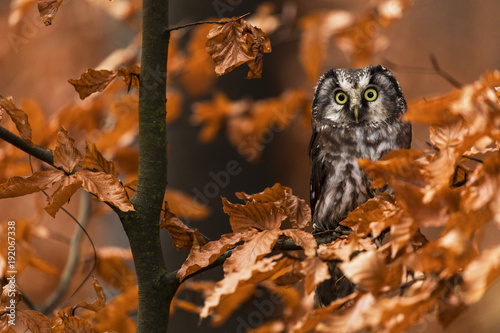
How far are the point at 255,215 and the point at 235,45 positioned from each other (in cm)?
39

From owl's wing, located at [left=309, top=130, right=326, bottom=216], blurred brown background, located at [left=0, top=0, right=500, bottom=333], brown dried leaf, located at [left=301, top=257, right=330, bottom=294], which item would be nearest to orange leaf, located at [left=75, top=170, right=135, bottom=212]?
brown dried leaf, located at [left=301, top=257, right=330, bottom=294]

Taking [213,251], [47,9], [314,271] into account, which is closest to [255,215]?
[213,251]

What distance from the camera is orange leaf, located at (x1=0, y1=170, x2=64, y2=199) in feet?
3.76

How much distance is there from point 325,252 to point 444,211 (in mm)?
230

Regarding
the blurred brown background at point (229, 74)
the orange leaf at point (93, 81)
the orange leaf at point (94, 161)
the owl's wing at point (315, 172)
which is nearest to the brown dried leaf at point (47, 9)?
the orange leaf at point (93, 81)

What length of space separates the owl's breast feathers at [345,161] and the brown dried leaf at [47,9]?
4.31ft

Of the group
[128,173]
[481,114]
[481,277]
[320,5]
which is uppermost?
[320,5]

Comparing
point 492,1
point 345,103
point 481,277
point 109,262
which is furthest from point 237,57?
point 492,1

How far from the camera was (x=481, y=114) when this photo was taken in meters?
0.84

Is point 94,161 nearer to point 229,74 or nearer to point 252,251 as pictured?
point 252,251

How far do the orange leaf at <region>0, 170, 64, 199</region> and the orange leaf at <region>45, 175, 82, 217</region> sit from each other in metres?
0.02

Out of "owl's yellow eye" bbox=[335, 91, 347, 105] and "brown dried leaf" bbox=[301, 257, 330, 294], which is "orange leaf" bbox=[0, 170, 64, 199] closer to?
"brown dried leaf" bbox=[301, 257, 330, 294]

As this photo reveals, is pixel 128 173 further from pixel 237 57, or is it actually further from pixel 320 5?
pixel 320 5

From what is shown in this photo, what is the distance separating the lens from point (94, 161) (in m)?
1.32
